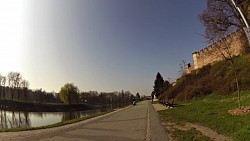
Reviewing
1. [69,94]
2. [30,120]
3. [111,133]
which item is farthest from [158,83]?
[111,133]

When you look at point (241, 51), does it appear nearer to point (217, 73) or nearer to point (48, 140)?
point (217, 73)

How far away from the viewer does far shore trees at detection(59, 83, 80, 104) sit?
87.1 m

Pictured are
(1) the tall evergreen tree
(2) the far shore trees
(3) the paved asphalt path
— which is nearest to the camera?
(3) the paved asphalt path

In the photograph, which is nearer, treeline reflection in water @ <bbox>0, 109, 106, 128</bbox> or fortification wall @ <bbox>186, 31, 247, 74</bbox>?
treeline reflection in water @ <bbox>0, 109, 106, 128</bbox>

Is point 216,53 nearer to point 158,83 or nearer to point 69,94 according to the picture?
point 69,94

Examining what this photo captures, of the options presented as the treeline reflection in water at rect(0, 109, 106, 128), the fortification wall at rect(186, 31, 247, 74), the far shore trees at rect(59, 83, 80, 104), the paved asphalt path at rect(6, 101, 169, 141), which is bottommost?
the treeline reflection in water at rect(0, 109, 106, 128)

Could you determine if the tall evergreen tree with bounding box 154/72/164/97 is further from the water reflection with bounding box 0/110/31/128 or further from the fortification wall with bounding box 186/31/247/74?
the water reflection with bounding box 0/110/31/128

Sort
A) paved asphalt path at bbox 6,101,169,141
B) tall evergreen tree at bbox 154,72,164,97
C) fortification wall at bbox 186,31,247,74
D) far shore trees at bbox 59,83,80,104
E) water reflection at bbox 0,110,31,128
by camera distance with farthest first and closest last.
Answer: tall evergreen tree at bbox 154,72,164,97 < far shore trees at bbox 59,83,80,104 < fortification wall at bbox 186,31,247,74 < water reflection at bbox 0,110,31,128 < paved asphalt path at bbox 6,101,169,141

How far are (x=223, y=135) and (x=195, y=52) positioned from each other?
4491 cm

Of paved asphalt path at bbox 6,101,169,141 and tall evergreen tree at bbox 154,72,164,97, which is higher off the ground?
tall evergreen tree at bbox 154,72,164,97

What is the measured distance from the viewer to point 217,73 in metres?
32.4

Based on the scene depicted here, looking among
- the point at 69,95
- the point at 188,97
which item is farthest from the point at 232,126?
the point at 69,95

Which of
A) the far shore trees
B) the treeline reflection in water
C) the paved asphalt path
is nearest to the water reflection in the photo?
the treeline reflection in water

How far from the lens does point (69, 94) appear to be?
87625 mm
